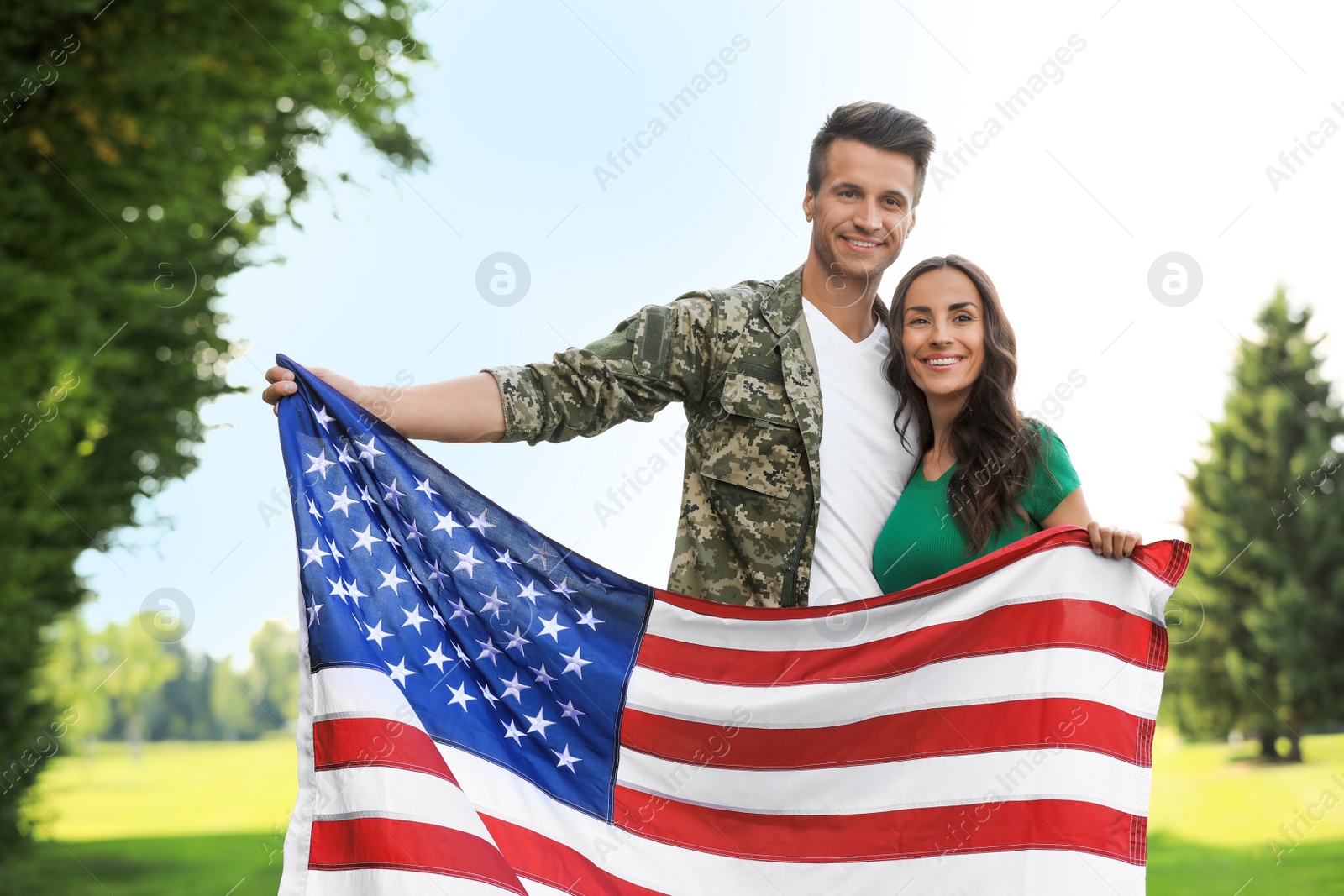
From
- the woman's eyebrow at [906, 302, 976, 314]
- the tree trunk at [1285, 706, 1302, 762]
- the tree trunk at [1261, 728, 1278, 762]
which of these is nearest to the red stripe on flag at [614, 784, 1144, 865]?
the woman's eyebrow at [906, 302, 976, 314]

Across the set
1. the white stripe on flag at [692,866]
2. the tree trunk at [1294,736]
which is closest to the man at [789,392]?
the white stripe on flag at [692,866]

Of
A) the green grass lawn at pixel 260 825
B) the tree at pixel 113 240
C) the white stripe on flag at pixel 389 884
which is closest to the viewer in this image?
the white stripe on flag at pixel 389 884

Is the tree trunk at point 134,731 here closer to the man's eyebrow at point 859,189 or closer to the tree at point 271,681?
the tree at point 271,681

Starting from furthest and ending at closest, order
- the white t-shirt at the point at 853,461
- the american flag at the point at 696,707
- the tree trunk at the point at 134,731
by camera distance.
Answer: the tree trunk at the point at 134,731
the white t-shirt at the point at 853,461
the american flag at the point at 696,707

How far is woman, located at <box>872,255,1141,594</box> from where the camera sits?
12.4ft

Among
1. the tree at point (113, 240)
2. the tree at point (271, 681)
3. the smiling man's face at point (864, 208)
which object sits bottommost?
the tree at point (271, 681)

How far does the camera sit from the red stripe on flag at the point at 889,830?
3.22m

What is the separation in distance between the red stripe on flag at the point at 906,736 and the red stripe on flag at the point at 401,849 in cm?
68

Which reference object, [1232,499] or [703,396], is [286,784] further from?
[703,396]

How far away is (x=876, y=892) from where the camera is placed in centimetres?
337

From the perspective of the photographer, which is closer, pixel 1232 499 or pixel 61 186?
pixel 61 186

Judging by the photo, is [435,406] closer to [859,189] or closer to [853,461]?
[853,461]

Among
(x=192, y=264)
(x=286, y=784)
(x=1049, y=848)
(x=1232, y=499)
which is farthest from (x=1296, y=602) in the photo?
(x=286, y=784)

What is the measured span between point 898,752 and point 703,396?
147cm
